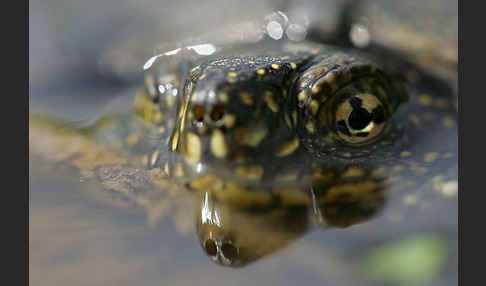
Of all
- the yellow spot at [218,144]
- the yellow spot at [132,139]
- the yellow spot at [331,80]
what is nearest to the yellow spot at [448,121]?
the yellow spot at [331,80]

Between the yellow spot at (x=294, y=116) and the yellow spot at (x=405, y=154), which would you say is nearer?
the yellow spot at (x=294, y=116)

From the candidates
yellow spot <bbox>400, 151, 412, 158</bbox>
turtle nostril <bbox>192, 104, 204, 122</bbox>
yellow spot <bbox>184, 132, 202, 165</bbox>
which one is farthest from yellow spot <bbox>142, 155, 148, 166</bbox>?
yellow spot <bbox>400, 151, 412, 158</bbox>

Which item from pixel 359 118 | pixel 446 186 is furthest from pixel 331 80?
pixel 446 186

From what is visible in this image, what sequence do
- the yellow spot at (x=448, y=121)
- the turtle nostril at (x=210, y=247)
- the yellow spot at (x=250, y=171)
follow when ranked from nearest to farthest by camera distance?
the turtle nostril at (x=210, y=247) < the yellow spot at (x=250, y=171) < the yellow spot at (x=448, y=121)

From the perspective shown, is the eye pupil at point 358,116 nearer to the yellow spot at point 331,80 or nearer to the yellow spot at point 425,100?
the yellow spot at point 331,80

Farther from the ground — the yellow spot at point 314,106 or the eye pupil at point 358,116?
the yellow spot at point 314,106

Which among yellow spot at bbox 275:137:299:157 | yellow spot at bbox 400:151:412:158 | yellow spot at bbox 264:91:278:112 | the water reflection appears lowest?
the water reflection

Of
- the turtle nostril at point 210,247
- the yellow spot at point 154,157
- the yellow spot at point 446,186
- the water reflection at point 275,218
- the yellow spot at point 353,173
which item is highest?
the yellow spot at point 154,157

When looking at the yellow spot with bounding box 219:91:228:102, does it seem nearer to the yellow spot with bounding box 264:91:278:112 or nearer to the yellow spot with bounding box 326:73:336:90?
the yellow spot with bounding box 264:91:278:112

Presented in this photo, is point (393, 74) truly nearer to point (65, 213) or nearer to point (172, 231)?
point (172, 231)
